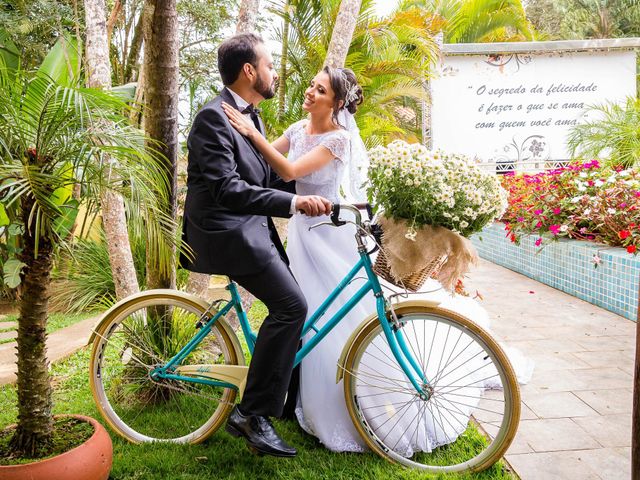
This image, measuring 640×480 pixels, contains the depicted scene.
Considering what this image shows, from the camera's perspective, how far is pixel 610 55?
11.3 m

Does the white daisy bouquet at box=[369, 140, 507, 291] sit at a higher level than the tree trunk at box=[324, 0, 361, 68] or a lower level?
lower

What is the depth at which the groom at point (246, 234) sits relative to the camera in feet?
8.99

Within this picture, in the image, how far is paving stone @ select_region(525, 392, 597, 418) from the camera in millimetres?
3600

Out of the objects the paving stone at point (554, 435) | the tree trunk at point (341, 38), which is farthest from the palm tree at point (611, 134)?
the paving stone at point (554, 435)

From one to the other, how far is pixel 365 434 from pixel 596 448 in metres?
1.19

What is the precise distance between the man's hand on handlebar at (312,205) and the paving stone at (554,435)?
5.59ft

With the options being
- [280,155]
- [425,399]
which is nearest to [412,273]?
[425,399]

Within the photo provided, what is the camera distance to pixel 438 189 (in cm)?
266

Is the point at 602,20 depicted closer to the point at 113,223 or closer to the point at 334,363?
the point at 113,223

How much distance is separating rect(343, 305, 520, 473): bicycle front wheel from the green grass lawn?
0.33 ft

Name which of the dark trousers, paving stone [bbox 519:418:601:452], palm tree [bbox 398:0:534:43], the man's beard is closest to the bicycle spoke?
the dark trousers

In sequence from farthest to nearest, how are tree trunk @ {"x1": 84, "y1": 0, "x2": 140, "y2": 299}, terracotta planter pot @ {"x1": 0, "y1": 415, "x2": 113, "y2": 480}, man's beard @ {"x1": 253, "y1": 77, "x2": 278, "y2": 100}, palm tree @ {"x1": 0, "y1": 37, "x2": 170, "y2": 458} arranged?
tree trunk @ {"x1": 84, "y1": 0, "x2": 140, "y2": 299} → man's beard @ {"x1": 253, "y1": 77, "x2": 278, "y2": 100} → terracotta planter pot @ {"x1": 0, "y1": 415, "x2": 113, "y2": 480} → palm tree @ {"x1": 0, "y1": 37, "x2": 170, "y2": 458}

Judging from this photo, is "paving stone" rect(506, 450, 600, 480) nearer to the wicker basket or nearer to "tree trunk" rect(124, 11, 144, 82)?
the wicker basket

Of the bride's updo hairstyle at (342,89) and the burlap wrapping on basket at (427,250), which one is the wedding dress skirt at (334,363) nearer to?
the burlap wrapping on basket at (427,250)
